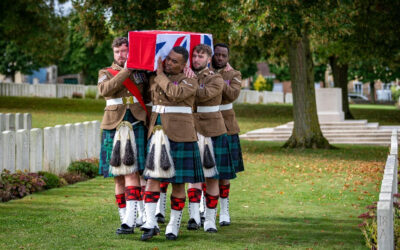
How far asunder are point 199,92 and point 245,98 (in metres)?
42.2

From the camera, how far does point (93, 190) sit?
1066cm

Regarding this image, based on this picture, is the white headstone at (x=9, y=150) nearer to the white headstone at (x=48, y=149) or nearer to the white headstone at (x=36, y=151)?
the white headstone at (x=36, y=151)

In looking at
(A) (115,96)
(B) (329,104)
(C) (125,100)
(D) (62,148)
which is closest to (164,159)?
(C) (125,100)

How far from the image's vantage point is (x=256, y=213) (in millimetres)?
8633

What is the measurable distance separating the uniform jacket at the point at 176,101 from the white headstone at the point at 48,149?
4.51 m

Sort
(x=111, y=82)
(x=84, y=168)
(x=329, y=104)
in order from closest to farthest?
(x=111, y=82) < (x=84, y=168) < (x=329, y=104)

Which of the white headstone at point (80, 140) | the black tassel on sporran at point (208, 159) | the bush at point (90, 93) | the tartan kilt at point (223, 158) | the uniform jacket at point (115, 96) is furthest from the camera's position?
the bush at point (90, 93)

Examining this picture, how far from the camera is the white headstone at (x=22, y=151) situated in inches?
396

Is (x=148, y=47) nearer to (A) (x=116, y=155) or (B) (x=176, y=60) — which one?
(B) (x=176, y=60)

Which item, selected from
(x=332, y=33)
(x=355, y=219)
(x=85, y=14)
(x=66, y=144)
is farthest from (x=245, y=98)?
(x=355, y=219)

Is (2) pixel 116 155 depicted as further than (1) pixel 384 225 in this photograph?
Yes

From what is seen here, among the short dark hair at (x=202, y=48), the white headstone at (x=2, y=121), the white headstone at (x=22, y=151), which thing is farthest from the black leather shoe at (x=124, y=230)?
the white headstone at (x=2, y=121)

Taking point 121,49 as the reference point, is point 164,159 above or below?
below

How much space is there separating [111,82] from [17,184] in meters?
3.40
